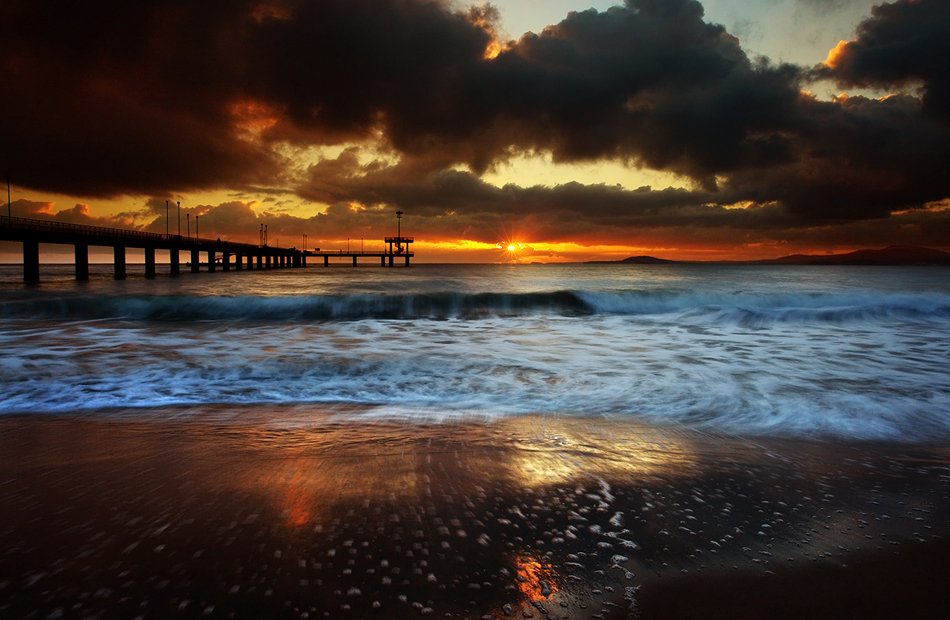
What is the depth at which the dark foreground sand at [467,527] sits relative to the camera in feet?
7.10

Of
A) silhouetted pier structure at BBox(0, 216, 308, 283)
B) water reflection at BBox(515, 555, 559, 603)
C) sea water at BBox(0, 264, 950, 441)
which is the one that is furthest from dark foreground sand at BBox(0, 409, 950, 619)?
silhouetted pier structure at BBox(0, 216, 308, 283)

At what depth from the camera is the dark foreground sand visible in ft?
7.10

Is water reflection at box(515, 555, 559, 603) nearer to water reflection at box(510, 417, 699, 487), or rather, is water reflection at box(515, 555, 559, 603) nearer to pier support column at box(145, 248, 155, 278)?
water reflection at box(510, 417, 699, 487)

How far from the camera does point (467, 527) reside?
281 centimetres

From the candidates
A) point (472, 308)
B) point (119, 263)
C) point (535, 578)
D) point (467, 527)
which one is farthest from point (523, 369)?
point (119, 263)

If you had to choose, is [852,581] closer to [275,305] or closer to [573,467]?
[573,467]

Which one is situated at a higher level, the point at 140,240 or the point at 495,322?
the point at 140,240

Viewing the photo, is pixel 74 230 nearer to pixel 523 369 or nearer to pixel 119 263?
pixel 119 263

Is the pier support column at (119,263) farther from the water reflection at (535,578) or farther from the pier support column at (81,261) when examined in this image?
the water reflection at (535,578)

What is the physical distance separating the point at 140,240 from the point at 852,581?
6362 centimetres

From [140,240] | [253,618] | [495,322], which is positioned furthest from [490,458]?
[140,240]

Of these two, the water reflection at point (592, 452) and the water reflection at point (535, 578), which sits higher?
the water reflection at point (535, 578)

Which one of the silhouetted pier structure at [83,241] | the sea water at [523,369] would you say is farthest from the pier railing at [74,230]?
the sea water at [523,369]

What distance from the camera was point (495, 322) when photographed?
18.0m
